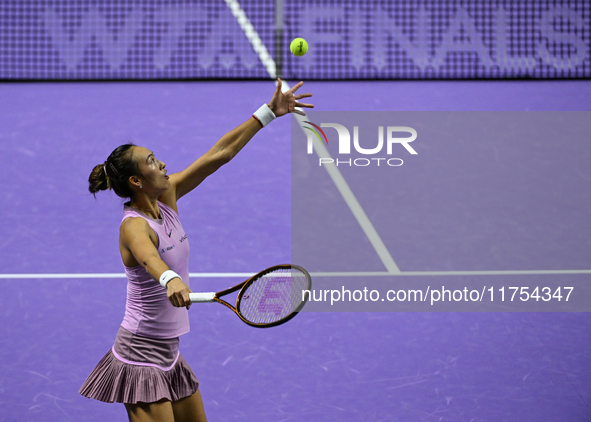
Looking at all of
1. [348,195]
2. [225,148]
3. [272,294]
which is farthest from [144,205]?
[348,195]

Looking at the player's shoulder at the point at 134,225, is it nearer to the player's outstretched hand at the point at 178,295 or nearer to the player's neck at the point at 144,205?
the player's neck at the point at 144,205

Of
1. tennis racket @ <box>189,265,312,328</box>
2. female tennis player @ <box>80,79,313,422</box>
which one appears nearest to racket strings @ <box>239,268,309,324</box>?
tennis racket @ <box>189,265,312,328</box>

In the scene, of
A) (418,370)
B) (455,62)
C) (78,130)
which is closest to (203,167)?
(418,370)

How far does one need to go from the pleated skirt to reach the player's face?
2.29 ft

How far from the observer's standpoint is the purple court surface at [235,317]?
4.35 metres

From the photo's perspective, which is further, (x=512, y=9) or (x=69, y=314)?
(x=512, y=9)

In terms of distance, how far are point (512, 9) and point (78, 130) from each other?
5.73m

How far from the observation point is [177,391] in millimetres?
3184

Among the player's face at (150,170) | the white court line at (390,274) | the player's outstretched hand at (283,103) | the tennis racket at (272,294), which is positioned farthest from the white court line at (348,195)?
the player's face at (150,170)

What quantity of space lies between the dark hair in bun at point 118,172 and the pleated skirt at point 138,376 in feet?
2.20

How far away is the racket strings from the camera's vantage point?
10.5 ft

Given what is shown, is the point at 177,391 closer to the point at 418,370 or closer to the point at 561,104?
the point at 418,370

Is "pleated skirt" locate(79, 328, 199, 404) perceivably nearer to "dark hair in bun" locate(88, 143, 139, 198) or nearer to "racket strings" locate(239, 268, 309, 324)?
"racket strings" locate(239, 268, 309, 324)

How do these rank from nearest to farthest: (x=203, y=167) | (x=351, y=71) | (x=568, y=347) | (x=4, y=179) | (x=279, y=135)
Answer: (x=203, y=167)
(x=568, y=347)
(x=4, y=179)
(x=279, y=135)
(x=351, y=71)
